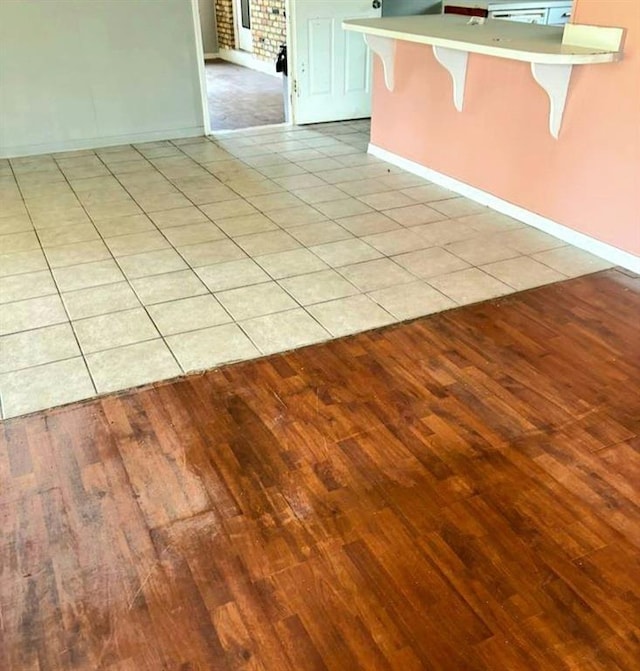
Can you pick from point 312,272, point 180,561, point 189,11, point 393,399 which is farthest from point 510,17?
point 180,561

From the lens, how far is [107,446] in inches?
81.7

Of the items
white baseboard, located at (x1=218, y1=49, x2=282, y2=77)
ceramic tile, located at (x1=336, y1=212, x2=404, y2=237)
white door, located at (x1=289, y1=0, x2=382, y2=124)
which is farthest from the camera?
white baseboard, located at (x1=218, y1=49, x2=282, y2=77)

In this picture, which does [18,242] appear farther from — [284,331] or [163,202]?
[284,331]

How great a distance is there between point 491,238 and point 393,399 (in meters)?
1.67

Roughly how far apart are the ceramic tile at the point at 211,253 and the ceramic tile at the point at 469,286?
1.05 metres

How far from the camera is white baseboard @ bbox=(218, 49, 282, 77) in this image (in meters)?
8.46

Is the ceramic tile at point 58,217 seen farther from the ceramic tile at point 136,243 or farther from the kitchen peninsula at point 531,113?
the kitchen peninsula at point 531,113

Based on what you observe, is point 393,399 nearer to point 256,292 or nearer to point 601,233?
point 256,292

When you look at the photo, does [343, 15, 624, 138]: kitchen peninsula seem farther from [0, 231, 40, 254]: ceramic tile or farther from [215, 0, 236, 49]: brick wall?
[215, 0, 236, 49]: brick wall

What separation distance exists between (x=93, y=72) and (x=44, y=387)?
3.69 m

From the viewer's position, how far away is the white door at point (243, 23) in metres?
8.73

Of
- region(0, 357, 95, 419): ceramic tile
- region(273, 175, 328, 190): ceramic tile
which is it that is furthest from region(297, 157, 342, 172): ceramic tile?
region(0, 357, 95, 419): ceramic tile

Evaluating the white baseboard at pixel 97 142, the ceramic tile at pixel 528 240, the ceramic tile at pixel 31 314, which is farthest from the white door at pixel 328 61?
the ceramic tile at pixel 31 314

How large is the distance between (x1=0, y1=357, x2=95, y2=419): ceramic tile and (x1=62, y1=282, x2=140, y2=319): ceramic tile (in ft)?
1.36
